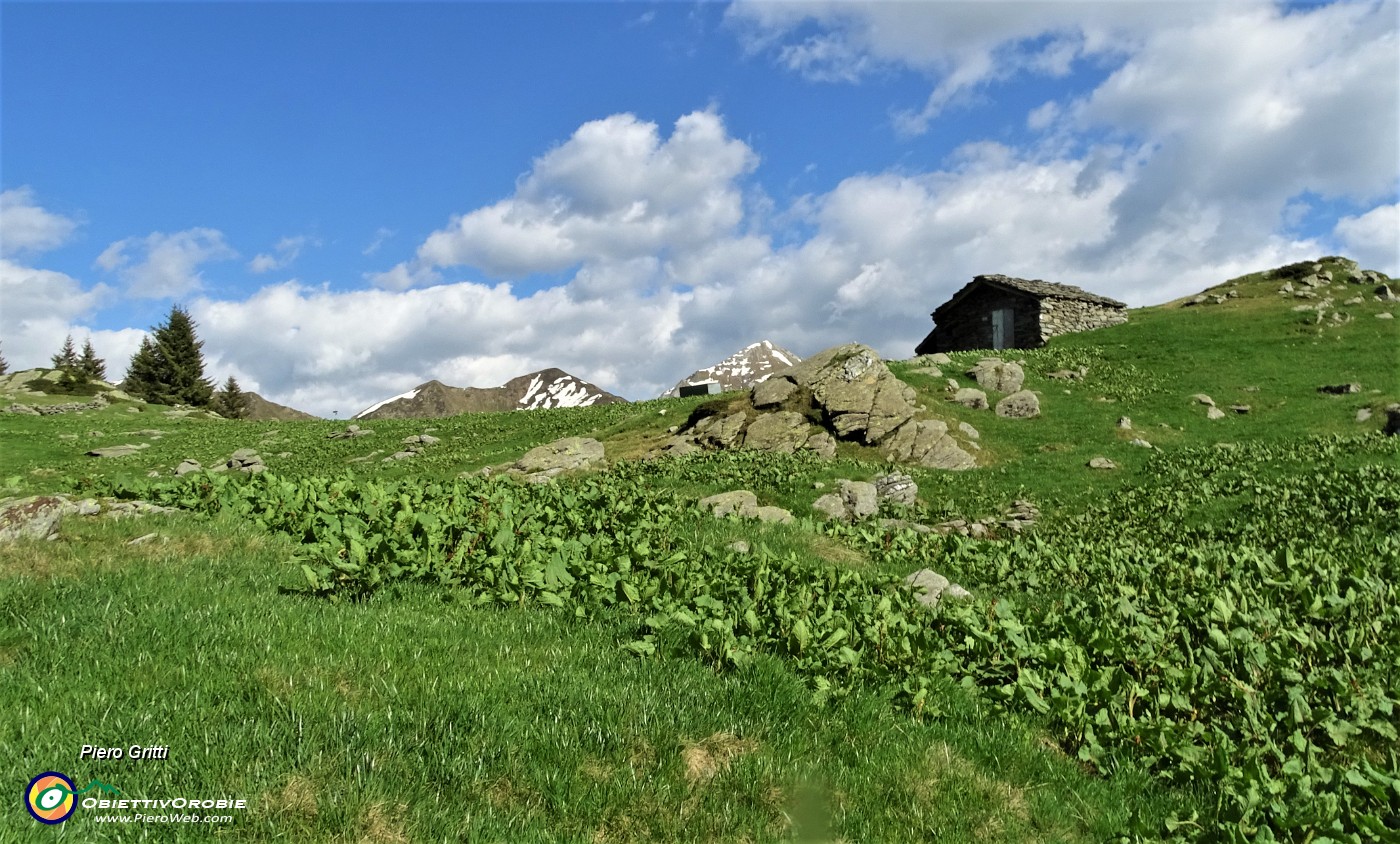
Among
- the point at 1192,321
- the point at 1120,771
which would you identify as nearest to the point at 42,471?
the point at 1120,771

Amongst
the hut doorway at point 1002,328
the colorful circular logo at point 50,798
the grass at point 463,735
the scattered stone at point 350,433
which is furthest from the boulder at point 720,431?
the hut doorway at point 1002,328

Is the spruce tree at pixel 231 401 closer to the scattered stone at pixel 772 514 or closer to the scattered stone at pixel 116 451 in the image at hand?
the scattered stone at pixel 116 451

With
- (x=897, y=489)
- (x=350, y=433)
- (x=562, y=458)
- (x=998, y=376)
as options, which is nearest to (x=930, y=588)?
(x=897, y=489)

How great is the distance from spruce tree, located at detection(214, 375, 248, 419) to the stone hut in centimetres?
8726

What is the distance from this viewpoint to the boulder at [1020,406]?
119 feet

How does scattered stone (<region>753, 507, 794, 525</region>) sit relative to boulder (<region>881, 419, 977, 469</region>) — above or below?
below

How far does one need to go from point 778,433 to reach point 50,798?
28065 millimetres

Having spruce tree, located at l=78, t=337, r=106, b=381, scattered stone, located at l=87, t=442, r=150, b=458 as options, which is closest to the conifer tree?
spruce tree, located at l=78, t=337, r=106, b=381

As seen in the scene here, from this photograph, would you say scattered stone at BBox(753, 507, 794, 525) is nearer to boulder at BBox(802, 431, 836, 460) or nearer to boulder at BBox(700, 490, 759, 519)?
boulder at BBox(700, 490, 759, 519)

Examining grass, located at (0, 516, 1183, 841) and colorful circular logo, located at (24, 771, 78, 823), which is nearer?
colorful circular logo, located at (24, 771, 78, 823)

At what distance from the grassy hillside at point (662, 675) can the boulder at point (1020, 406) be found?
20163mm

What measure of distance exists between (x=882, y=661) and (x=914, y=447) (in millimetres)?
22939

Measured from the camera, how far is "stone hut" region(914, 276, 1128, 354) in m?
57.6

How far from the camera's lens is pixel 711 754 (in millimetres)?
5895
